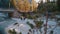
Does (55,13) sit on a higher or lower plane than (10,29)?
higher

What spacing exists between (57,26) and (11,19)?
1.65 ft

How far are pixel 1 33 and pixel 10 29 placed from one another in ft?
0.37

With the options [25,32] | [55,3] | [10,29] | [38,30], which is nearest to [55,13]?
[55,3]

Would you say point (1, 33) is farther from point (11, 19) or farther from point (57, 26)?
point (57, 26)

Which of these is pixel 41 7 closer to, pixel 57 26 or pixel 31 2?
pixel 31 2

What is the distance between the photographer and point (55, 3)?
6.66 ft

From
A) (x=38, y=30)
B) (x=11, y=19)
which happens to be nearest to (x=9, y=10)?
(x=11, y=19)

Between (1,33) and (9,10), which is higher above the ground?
(9,10)

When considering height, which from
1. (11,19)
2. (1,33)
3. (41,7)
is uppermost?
(41,7)

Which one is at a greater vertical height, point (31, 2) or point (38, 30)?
point (31, 2)

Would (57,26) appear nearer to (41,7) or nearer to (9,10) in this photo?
(41,7)

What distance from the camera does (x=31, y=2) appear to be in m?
2.06

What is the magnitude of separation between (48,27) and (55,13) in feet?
0.55

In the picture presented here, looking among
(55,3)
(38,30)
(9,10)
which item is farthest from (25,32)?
(55,3)
